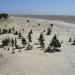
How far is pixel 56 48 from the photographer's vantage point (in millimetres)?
14602

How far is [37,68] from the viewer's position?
33.4 feet

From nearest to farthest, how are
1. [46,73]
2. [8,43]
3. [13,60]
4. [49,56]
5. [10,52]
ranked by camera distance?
[46,73]
[13,60]
[49,56]
[10,52]
[8,43]

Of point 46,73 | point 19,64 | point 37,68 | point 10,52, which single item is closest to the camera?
point 46,73

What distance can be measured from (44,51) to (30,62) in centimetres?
284

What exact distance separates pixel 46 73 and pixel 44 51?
4593 mm

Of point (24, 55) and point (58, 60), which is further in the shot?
point (24, 55)

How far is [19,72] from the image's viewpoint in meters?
9.68

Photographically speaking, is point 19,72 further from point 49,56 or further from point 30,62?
point 49,56

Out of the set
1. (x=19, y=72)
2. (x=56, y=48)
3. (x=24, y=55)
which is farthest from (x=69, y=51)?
(x=19, y=72)

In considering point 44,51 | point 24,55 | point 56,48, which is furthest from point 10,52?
point 56,48

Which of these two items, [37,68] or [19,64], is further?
[19,64]

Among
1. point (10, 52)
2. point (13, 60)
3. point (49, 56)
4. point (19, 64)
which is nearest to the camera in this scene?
point (19, 64)

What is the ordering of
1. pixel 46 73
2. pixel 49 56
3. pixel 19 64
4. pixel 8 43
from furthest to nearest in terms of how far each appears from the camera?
pixel 8 43
pixel 49 56
pixel 19 64
pixel 46 73

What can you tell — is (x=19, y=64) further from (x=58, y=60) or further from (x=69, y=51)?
(x=69, y=51)
